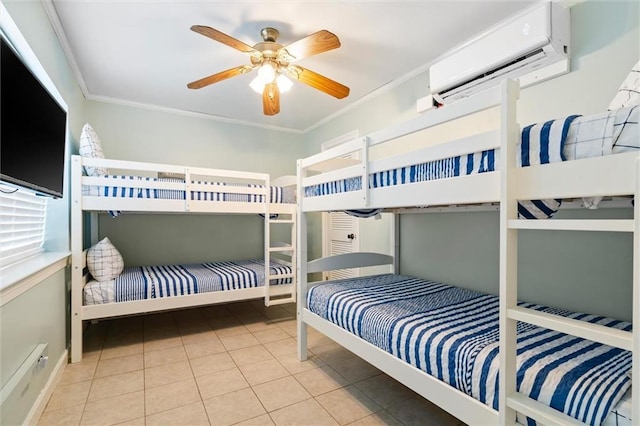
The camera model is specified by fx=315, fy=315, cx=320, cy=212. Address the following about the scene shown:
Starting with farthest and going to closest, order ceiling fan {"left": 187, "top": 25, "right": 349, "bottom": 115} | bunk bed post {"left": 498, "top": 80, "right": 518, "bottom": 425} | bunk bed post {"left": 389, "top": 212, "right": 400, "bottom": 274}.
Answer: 1. bunk bed post {"left": 389, "top": 212, "right": 400, "bottom": 274}
2. ceiling fan {"left": 187, "top": 25, "right": 349, "bottom": 115}
3. bunk bed post {"left": 498, "top": 80, "right": 518, "bottom": 425}

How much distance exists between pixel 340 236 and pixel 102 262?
236 centimetres

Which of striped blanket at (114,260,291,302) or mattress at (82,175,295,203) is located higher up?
mattress at (82,175,295,203)

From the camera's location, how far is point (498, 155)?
44.1 inches

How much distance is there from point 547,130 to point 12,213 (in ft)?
8.16

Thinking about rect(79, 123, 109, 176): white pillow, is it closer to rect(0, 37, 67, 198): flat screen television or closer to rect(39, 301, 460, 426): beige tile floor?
rect(0, 37, 67, 198): flat screen television

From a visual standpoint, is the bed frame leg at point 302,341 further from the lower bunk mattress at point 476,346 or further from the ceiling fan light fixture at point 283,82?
the ceiling fan light fixture at point 283,82

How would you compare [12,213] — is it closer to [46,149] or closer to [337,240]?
[46,149]

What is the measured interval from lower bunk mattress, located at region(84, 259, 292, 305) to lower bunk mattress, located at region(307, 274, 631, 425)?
1.04 metres

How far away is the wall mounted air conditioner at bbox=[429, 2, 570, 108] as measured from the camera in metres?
1.71

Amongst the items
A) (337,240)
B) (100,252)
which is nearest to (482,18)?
(337,240)

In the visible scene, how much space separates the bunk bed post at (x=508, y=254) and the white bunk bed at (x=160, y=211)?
228 centimetres

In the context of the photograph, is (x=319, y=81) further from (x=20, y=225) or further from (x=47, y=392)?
(x=47, y=392)

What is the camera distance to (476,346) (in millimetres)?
1200

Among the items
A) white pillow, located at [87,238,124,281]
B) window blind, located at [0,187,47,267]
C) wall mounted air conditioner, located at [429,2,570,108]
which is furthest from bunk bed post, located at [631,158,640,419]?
white pillow, located at [87,238,124,281]
